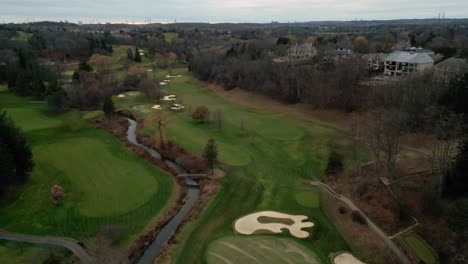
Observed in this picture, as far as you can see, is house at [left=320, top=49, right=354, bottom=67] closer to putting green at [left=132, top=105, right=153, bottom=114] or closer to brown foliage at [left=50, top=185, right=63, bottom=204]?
putting green at [left=132, top=105, right=153, bottom=114]

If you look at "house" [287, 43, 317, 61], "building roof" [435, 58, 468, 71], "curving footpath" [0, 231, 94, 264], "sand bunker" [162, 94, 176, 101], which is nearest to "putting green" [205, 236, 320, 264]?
"curving footpath" [0, 231, 94, 264]

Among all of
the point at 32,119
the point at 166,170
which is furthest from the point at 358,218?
the point at 32,119

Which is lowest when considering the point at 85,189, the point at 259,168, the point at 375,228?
the point at 375,228

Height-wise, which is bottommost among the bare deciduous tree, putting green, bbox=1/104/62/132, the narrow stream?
the narrow stream

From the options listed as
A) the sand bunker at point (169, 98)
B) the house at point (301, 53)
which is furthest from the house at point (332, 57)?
the sand bunker at point (169, 98)

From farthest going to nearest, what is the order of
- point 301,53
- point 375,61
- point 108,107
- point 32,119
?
point 301,53 → point 375,61 → point 108,107 → point 32,119

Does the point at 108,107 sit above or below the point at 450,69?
below

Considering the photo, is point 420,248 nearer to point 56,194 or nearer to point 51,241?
point 51,241

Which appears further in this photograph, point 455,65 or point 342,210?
point 455,65
